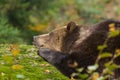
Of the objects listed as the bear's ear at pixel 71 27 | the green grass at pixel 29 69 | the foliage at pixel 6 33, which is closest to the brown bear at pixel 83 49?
the bear's ear at pixel 71 27

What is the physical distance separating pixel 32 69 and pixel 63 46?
474 mm

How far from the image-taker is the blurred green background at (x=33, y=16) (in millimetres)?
11150

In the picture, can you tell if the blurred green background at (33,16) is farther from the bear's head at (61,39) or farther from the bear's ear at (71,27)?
the bear's ear at (71,27)

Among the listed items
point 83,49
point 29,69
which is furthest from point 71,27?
point 29,69

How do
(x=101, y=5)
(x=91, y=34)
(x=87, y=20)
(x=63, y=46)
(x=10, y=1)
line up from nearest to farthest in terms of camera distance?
(x=91, y=34), (x=63, y=46), (x=10, y=1), (x=87, y=20), (x=101, y=5)

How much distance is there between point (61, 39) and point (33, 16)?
9.34m

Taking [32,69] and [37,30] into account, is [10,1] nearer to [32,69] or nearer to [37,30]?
[37,30]

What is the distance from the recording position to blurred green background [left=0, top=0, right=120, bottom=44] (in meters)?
11.1

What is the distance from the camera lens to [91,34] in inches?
205

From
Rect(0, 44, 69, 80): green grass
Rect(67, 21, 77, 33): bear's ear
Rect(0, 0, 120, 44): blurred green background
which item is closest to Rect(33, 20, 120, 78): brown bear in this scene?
Rect(67, 21, 77, 33): bear's ear

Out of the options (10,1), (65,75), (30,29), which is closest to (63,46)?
(65,75)

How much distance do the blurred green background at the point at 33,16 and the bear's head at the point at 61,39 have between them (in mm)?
3410

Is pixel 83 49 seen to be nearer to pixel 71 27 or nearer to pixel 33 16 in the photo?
pixel 71 27

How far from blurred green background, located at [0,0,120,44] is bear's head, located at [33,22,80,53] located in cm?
341
